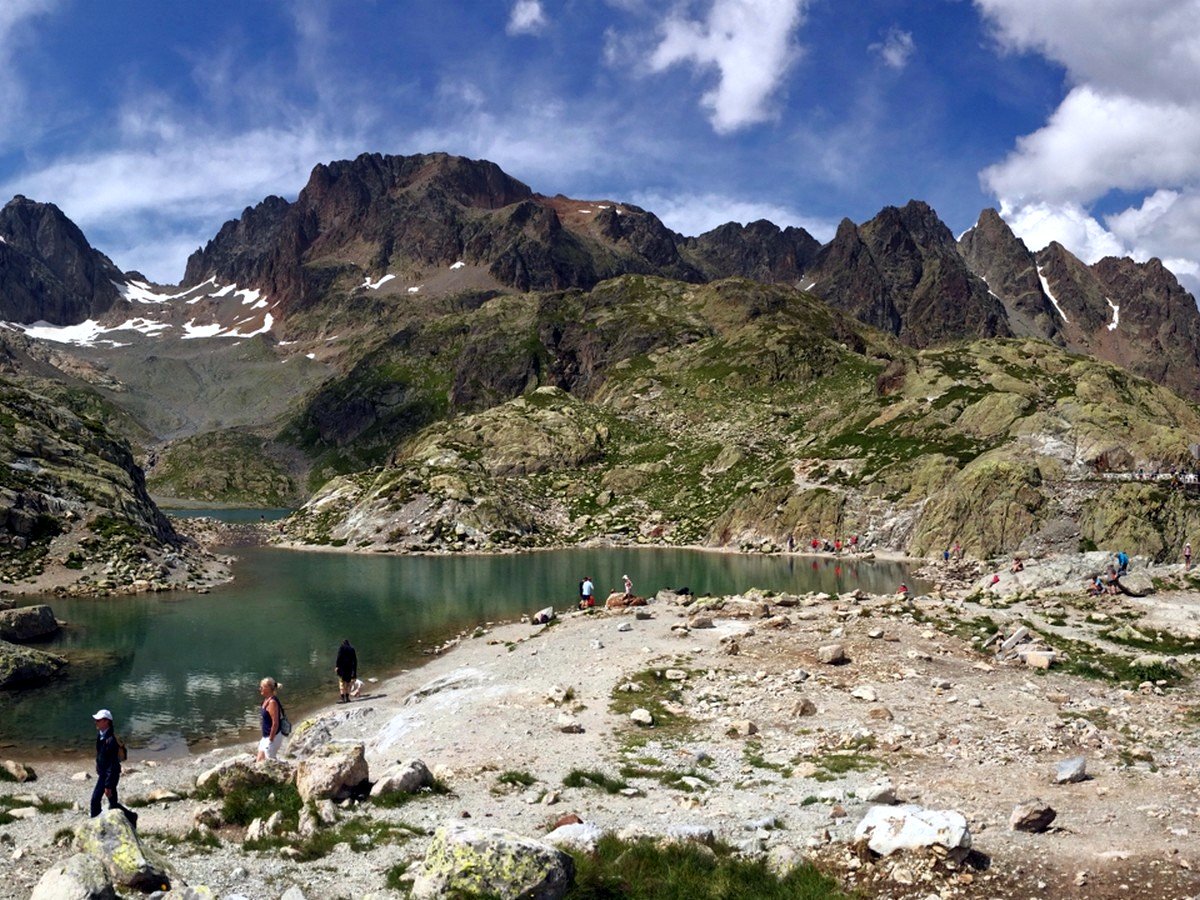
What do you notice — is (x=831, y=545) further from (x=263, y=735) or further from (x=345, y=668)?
(x=263, y=735)

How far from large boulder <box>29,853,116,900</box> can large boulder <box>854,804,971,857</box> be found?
1262 cm

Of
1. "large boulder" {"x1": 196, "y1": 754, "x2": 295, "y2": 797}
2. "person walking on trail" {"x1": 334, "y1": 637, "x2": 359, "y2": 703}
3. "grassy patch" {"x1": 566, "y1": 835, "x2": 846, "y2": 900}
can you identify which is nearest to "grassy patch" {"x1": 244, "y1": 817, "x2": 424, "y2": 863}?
"large boulder" {"x1": 196, "y1": 754, "x2": 295, "y2": 797}

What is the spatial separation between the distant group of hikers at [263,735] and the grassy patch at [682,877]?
933 cm

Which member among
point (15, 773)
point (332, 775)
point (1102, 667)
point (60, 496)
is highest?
point (60, 496)

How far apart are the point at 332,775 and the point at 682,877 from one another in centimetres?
924

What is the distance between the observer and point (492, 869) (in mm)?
12266

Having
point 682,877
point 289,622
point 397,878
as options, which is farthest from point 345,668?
point 682,877

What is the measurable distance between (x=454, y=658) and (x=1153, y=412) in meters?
113

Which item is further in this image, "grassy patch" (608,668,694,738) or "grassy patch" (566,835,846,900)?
"grassy patch" (608,668,694,738)

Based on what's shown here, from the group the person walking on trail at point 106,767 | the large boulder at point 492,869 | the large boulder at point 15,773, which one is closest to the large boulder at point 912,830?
the large boulder at point 492,869

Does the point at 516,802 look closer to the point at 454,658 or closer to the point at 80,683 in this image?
the point at 454,658

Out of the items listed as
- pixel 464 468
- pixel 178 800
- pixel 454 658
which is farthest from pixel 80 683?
pixel 464 468

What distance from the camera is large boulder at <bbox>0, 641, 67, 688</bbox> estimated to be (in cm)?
3616

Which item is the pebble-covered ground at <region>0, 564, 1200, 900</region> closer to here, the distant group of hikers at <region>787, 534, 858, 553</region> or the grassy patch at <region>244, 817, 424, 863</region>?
the grassy patch at <region>244, 817, 424, 863</region>
